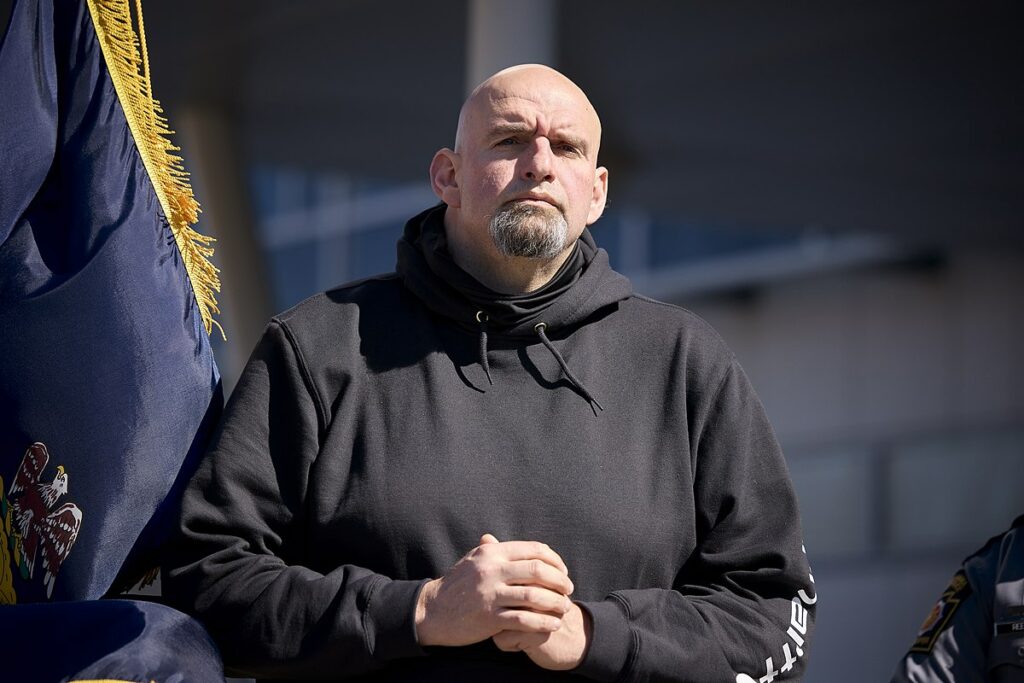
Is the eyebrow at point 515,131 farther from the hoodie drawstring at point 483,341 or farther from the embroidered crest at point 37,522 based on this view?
the embroidered crest at point 37,522

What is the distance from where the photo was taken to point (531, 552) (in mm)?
2990

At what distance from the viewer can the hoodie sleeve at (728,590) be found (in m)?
3.08

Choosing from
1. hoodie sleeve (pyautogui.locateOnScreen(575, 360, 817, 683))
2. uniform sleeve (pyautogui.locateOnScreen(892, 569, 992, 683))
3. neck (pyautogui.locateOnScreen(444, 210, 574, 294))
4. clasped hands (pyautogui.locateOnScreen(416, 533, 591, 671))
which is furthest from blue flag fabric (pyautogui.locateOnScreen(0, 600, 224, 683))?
uniform sleeve (pyautogui.locateOnScreen(892, 569, 992, 683))

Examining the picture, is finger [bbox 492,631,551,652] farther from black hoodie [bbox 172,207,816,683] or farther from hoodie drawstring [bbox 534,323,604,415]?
hoodie drawstring [bbox 534,323,604,415]

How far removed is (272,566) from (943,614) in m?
1.42

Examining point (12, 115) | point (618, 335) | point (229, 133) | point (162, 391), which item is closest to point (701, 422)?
point (618, 335)

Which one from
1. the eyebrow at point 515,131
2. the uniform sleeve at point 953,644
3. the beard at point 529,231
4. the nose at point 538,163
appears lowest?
the uniform sleeve at point 953,644

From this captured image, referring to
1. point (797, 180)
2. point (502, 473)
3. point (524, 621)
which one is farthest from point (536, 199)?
point (797, 180)

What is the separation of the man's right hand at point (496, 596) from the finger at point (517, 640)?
0.02 m

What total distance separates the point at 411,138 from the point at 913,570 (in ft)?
24.4

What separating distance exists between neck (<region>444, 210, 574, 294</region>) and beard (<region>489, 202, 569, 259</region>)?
5 centimetres

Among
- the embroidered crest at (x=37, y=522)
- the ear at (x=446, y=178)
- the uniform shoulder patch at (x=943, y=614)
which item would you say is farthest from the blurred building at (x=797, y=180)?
the embroidered crest at (x=37, y=522)

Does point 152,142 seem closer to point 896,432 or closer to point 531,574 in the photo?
point 531,574

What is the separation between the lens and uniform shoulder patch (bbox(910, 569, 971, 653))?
3637mm
